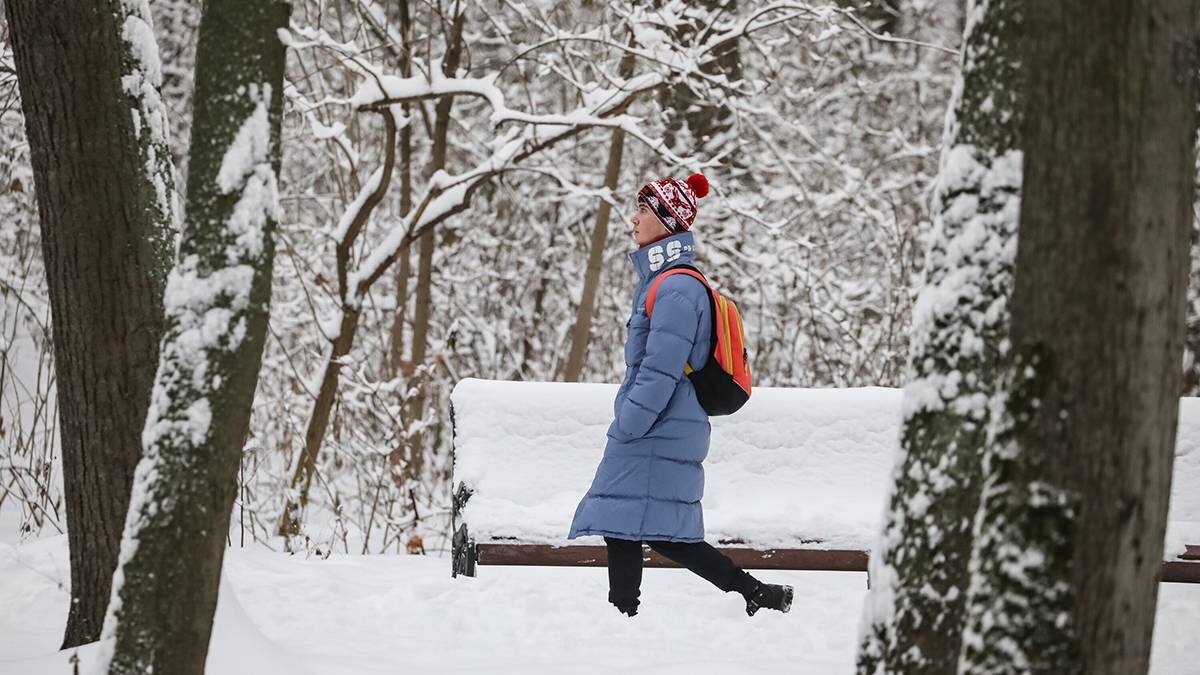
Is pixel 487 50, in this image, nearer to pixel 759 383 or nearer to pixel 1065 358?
pixel 759 383

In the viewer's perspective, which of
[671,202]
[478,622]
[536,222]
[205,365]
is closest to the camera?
[205,365]

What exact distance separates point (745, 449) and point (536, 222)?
5.14 metres

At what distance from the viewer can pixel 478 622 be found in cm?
433

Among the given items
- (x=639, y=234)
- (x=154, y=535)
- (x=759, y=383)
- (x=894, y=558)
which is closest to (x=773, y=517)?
(x=639, y=234)

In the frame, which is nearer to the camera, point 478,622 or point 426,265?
point 478,622

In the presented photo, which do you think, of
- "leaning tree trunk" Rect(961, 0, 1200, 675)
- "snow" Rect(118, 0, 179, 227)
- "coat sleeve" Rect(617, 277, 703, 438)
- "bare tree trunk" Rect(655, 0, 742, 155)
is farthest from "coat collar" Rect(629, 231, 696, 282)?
"bare tree trunk" Rect(655, 0, 742, 155)

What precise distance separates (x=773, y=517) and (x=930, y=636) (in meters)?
2.60

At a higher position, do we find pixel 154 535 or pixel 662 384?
pixel 662 384

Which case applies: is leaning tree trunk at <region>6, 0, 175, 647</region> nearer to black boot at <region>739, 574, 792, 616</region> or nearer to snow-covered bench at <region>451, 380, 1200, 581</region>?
snow-covered bench at <region>451, 380, 1200, 581</region>

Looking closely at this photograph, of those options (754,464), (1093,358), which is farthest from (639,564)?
(1093,358)

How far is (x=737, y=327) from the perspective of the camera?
4109 millimetres

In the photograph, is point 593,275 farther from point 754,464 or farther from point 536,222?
point 754,464

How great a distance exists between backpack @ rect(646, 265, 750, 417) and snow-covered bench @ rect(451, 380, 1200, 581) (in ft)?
3.01

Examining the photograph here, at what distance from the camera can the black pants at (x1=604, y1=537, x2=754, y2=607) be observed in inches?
162
